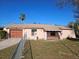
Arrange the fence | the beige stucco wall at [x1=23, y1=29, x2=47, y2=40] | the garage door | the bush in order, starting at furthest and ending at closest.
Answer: the garage door, the beige stucco wall at [x1=23, y1=29, x2=47, y2=40], the bush, the fence

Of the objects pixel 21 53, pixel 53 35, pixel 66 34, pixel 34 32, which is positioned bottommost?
pixel 21 53

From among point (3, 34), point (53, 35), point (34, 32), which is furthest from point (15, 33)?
point (53, 35)

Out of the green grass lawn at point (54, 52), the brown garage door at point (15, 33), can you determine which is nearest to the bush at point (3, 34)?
the brown garage door at point (15, 33)

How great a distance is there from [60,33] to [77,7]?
1906cm

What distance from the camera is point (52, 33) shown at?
168ft

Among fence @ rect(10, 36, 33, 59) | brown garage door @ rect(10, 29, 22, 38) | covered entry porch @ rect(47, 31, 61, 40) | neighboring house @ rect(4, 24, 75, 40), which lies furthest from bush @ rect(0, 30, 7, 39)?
fence @ rect(10, 36, 33, 59)

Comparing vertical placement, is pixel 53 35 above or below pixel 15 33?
below

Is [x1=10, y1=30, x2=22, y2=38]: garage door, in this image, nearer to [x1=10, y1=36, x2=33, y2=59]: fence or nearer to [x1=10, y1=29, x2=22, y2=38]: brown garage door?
[x1=10, y1=29, x2=22, y2=38]: brown garage door

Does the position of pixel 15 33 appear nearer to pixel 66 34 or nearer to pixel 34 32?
pixel 34 32

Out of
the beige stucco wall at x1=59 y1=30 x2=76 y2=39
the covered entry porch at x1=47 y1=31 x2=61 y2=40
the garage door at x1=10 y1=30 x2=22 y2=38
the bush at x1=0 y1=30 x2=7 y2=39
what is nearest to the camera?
the bush at x1=0 y1=30 x2=7 y2=39

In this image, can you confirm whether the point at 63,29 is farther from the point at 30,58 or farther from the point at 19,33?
the point at 30,58

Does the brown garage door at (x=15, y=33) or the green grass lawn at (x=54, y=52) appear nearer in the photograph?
the green grass lawn at (x=54, y=52)

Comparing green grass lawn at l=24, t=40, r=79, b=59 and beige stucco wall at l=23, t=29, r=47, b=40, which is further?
beige stucco wall at l=23, t=29, r=47, b=40

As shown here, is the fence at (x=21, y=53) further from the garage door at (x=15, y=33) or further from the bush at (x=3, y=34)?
the garage door at (x=15, y=33)
